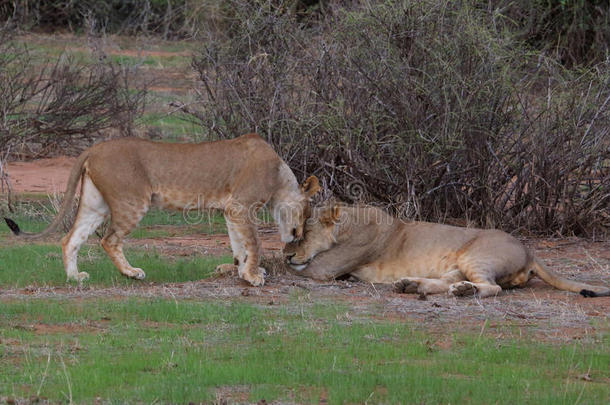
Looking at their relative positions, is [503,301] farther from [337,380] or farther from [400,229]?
[337,380]

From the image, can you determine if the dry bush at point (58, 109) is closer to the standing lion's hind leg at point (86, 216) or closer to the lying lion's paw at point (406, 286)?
the standing lion's hind leg at point (86, 216)

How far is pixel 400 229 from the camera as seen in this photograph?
27.9 ft

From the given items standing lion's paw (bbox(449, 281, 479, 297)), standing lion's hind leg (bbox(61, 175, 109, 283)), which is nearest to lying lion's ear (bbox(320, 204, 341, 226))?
standing lion's paw (bbox(449, 281, 479, 297))

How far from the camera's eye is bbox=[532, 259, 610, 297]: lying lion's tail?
766 cm

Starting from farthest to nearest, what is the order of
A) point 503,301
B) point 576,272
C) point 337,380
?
point 576,272 → point 503,301 → point 337,380

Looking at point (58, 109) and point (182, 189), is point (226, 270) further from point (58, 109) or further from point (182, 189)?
point (58, 109)

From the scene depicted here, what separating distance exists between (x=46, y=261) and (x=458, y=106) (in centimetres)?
430

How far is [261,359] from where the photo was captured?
5660 mm

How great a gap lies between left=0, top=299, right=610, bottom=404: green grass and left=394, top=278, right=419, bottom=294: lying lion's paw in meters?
0.93

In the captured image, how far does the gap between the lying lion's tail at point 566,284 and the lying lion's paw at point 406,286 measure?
1.03 metres

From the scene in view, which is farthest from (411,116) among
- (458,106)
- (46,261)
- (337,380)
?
(337,380)

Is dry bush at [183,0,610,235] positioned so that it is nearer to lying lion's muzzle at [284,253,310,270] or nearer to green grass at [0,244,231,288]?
green grass at [0,244,231,288]

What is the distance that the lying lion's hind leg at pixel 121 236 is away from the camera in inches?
318

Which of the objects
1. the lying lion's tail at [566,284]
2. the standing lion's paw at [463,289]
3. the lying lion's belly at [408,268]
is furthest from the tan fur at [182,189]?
the lying lion's tail at [566,284]
